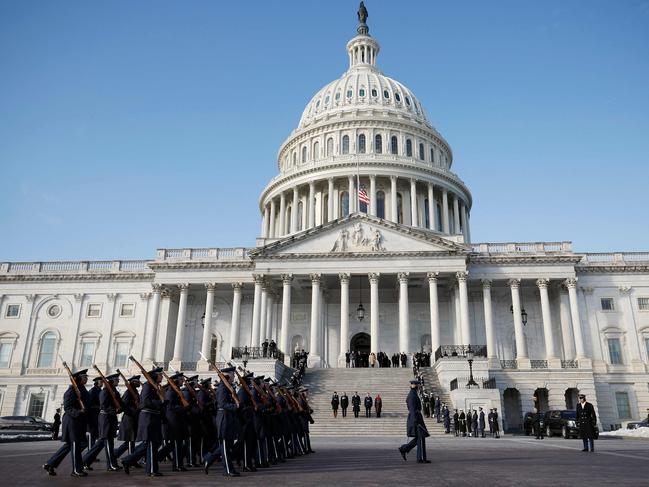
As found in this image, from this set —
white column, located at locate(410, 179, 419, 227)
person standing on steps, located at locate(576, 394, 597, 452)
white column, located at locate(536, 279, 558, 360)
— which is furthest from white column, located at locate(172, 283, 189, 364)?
person standing on steps, located at locate(576, 394, 597, 452)

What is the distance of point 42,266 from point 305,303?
86.6 feet

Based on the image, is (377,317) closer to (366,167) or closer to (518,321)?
(518,321)

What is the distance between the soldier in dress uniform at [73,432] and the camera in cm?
1212

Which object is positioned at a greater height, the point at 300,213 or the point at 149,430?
the point at 300,213

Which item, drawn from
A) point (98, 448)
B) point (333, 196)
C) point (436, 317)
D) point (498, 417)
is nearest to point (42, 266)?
point (333, 196)

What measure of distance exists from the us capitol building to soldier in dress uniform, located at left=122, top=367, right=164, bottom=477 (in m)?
32.4

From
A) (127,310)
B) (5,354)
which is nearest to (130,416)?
(127,310)

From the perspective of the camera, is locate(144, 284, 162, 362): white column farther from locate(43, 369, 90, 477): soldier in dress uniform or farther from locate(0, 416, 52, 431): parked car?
locate(43, 369, 90, 477): soldier in dress uniform

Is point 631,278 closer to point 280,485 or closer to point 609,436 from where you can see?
point 609,436

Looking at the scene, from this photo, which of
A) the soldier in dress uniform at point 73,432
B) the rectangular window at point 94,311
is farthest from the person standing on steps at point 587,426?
the rectangular window at point 94,311

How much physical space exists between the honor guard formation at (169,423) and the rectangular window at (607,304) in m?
44.8

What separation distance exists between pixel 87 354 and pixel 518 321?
39532 millimetres

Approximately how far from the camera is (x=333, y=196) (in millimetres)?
70250

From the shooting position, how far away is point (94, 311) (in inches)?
2215
